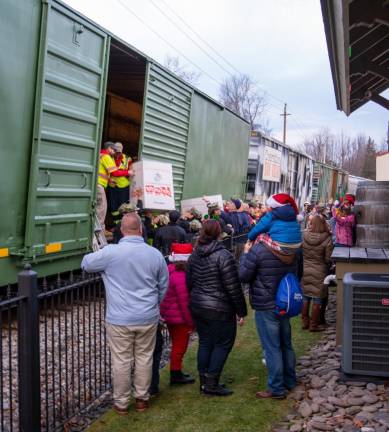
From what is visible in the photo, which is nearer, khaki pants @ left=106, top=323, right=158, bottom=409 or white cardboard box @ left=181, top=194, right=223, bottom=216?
khaki pants @ left=106, top=323, right=158, bottom=409

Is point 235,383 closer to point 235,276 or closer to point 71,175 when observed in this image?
point 235,276

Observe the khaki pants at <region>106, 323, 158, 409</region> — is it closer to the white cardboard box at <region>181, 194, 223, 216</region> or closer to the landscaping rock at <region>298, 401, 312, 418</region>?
the landscaping rock at <region>298, 401, 312, 418</region>

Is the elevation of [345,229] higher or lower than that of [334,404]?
higher

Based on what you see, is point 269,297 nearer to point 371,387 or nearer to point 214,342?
point 214,342

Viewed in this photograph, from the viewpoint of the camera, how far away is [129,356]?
4156mm

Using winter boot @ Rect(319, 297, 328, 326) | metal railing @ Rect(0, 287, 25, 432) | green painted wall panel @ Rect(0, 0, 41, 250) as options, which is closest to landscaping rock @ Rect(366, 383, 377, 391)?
winter boot @ Rect(319, 297, 328, 326)

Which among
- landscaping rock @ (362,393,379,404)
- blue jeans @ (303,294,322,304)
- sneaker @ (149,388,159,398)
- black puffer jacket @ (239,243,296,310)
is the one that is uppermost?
black puffer jacket @ (239,243,296,310)

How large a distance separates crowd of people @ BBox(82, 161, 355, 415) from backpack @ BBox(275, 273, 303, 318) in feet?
0.20

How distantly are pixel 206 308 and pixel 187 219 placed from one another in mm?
5983

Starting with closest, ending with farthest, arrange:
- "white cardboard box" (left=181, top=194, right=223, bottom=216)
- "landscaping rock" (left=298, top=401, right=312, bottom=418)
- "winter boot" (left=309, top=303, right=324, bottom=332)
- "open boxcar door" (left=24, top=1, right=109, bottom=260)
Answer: "landscaping rock" (left=298, top=401, right=312, bottom=418) → "open boxcar door" (left=24, top=1, right=109, bottom=260) → "winter boot" (left=309, top=303, right=324, bottom=332) → "white cardboard box" (left=181, top=194, right=223, bottom=216)

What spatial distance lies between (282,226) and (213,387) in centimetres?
150

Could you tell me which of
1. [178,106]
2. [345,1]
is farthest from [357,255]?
[178,106]

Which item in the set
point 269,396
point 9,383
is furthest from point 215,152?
point 9,383

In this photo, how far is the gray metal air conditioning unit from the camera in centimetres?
461
